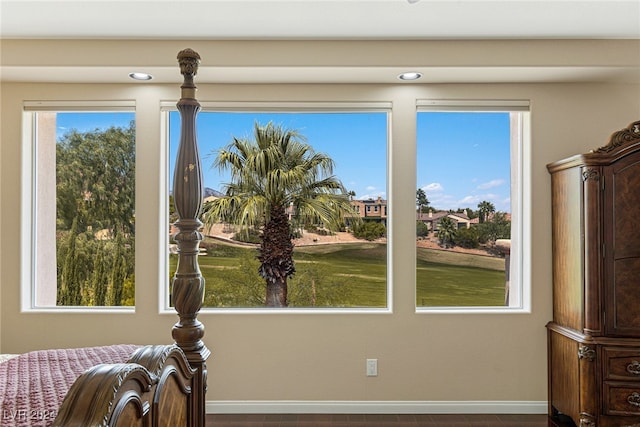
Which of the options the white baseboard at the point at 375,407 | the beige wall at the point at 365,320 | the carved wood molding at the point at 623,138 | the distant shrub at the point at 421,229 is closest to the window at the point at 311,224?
the beige wall at the point at 365,320

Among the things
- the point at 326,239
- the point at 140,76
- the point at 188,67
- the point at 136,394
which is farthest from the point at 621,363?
the point at 140,76

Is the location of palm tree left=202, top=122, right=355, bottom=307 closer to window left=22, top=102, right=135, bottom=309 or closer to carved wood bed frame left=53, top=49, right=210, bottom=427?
window left=22, top=102, right=135, bottom=309

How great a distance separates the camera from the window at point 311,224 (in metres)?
3.37

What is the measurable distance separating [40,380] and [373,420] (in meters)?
2.25

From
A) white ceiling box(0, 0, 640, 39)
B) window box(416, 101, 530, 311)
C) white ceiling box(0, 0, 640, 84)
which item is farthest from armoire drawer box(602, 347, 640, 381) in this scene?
white ceiling box(0, 0, 640, 39)

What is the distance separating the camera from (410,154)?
324 cm

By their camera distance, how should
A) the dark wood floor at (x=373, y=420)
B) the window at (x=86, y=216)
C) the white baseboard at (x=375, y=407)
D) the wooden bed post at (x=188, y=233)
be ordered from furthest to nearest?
the window at (x=86, y=216) → the white baseboard at (x=375, y=407) → the dark wood floor at (x=373, y=420) → the wooden bed post at (x=188, y=233)

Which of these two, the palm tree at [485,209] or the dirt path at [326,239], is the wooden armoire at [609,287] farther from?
the dirt path at [326,239]

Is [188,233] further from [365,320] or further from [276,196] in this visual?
[365,320]

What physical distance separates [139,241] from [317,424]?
1.83 meters

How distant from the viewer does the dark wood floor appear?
302 centimetres

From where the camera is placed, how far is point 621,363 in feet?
8.74

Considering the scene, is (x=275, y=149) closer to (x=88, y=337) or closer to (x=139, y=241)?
(x=139, y=241)

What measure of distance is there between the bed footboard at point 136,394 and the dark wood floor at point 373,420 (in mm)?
1288
